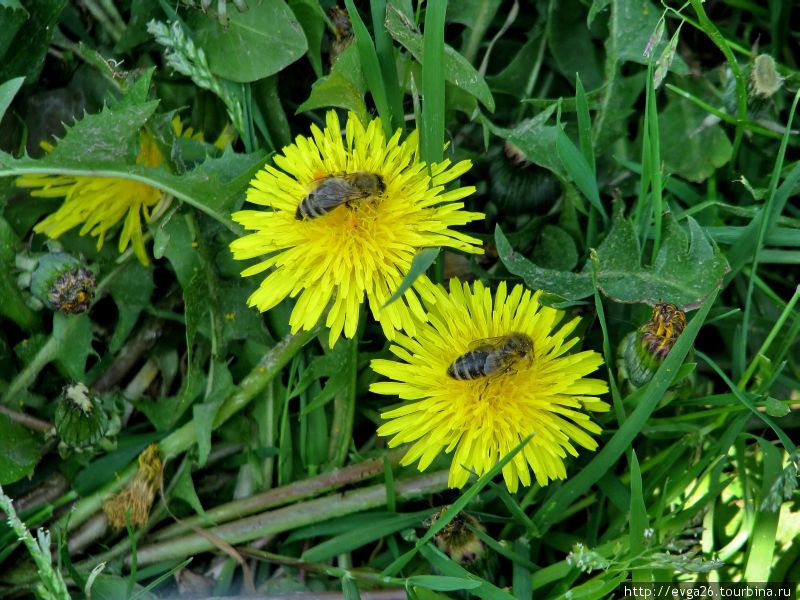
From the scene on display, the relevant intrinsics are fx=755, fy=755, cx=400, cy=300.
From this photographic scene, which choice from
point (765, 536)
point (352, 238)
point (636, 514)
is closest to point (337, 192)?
point (352, 238)

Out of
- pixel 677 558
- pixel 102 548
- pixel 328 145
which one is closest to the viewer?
pixel 677 558

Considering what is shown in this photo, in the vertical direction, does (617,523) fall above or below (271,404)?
below

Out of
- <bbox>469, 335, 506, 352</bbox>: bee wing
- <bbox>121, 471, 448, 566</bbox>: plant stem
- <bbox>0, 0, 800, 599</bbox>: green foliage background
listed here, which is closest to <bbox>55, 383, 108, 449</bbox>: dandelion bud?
<bbox>0, 0, 800, 599</bbox>: green foliage background

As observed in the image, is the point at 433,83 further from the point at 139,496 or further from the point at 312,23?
the point at 139,496

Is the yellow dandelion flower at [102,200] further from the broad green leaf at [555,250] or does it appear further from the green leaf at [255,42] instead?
the broad green leaf at [555,250]

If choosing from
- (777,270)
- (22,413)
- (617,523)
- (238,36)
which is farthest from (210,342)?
(777,270)

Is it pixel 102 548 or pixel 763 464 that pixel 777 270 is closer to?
pixel 763 464
